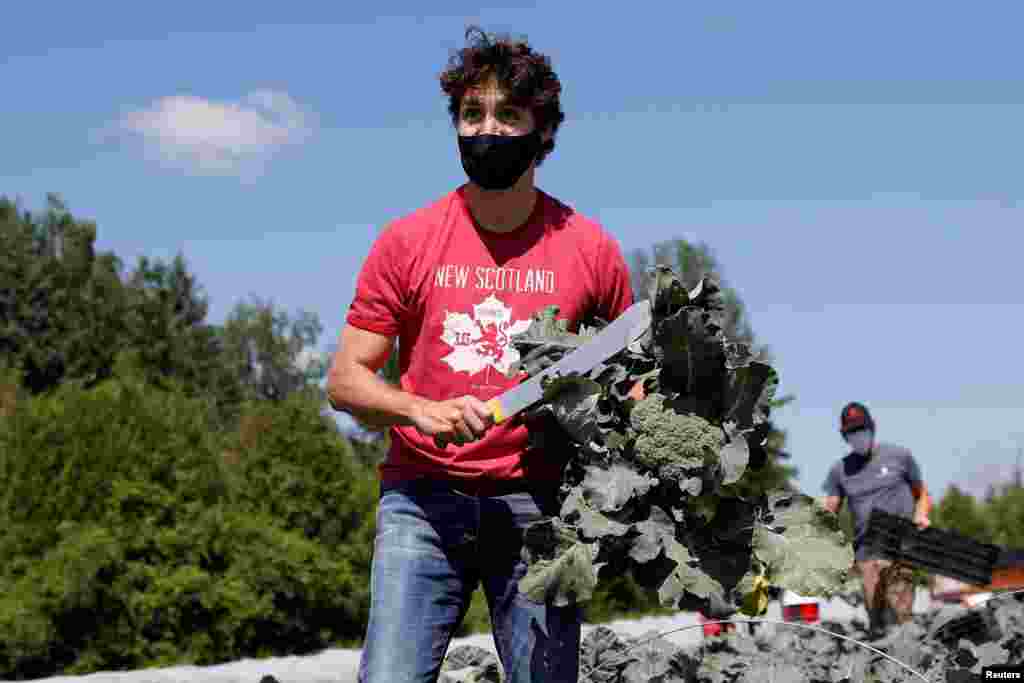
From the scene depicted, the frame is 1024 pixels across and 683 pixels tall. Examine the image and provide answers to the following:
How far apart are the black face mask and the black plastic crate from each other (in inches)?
291

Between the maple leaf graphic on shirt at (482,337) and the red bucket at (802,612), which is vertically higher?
the maple leaf graphic on shirt at (482,337)

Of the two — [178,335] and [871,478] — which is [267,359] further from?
[871,478]

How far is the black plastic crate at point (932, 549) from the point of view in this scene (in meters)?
10.3

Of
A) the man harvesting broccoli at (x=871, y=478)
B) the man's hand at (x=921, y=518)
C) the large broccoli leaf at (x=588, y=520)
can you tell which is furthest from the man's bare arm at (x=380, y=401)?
the man's hand at (x=921, y=518)

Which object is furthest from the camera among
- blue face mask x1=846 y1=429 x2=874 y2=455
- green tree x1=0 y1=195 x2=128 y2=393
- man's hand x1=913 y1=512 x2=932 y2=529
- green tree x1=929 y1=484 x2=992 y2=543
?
green tree x1=0 y1=195 x2=128 y2=393

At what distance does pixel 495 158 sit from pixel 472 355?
57cm

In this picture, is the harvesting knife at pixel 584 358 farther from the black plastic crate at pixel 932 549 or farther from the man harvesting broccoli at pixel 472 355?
the black plastic crate at pixel 932 549

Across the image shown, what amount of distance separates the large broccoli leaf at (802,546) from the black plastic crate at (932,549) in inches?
281

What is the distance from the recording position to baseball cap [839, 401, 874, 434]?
1175 centimetres

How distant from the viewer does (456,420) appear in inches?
133

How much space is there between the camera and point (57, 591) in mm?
12195

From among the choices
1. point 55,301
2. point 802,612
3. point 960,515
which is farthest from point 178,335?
point 802,612

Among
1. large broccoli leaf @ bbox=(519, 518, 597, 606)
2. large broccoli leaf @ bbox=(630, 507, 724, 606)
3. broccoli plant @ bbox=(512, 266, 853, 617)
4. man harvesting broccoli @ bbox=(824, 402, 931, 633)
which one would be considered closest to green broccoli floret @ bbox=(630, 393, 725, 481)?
broccoli plant @ bbox=(512, 266, 853, 617)

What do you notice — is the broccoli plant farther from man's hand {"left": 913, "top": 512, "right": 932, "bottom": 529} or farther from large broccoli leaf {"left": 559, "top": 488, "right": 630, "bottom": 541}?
man's hand {"left": 913, "top": 512, "right": 932, "bottom": 529}
